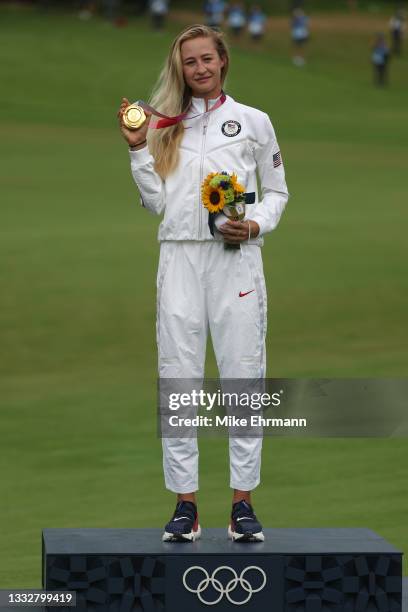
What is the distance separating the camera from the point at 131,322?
16.1 meters

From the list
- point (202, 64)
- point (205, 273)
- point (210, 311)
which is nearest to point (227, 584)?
point (210, 311)

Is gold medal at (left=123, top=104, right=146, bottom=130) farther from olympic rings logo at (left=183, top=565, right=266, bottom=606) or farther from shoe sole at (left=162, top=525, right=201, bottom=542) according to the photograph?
olympic rings logo at (left=183, top=565, right=266, bottom=606)

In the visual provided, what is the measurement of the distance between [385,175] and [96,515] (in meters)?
17.2

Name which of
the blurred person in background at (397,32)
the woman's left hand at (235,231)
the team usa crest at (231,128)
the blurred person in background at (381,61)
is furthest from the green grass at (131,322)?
the blurred person in background at (397,32)

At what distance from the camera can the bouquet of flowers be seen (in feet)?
21.3

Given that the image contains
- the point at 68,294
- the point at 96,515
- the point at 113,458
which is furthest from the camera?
the point at 68,294

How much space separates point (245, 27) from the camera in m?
56.9

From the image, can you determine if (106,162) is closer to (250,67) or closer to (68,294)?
(68,294)

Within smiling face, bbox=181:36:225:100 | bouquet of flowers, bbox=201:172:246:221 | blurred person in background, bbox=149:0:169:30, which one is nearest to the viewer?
bouquet of flowers, bbox=201:172:246:221

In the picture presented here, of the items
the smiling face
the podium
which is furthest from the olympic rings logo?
the smiling face

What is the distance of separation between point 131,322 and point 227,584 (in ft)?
31.8

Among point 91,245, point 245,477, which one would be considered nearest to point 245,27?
point 91,245

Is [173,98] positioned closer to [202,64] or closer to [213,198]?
[202,64]

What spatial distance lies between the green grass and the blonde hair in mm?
2409
